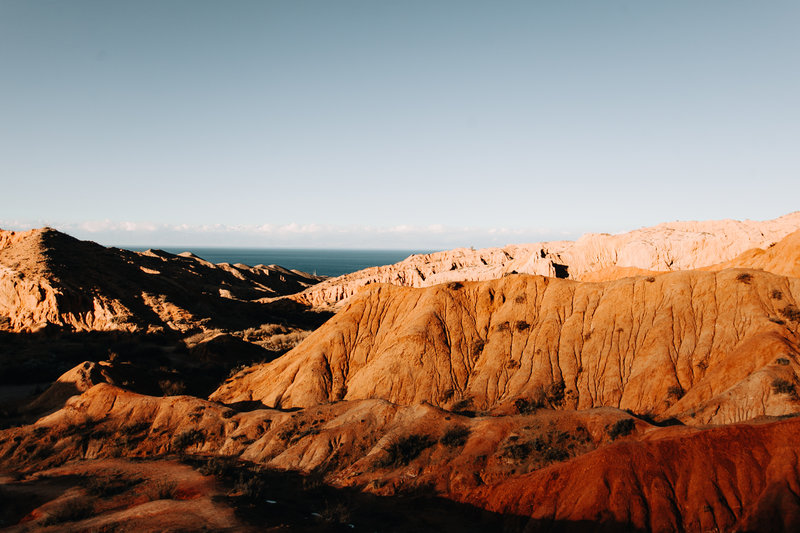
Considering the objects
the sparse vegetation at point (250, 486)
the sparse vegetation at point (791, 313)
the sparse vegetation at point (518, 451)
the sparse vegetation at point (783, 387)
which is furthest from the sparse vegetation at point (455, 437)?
the sparse vegetation at point (791, 313)

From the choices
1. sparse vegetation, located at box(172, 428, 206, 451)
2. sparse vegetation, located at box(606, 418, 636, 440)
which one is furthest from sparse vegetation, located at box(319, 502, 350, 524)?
sparse vegetation, located at box(172, 428, 206, 451)

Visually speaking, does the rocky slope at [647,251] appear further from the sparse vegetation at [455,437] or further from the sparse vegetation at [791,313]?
the sparse vegetation at [455,437]

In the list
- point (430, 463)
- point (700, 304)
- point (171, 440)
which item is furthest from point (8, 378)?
point (700, 304)

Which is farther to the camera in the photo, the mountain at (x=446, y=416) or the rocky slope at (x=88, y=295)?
the rocky slope at (x=88, y=295)

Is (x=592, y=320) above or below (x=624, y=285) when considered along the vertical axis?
below

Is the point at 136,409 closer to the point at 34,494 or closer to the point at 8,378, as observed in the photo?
the point at 34,494

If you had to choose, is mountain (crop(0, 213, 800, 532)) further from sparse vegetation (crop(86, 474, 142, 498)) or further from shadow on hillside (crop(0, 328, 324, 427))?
shadow on hillside (crop(0, 328, 324, 427))
